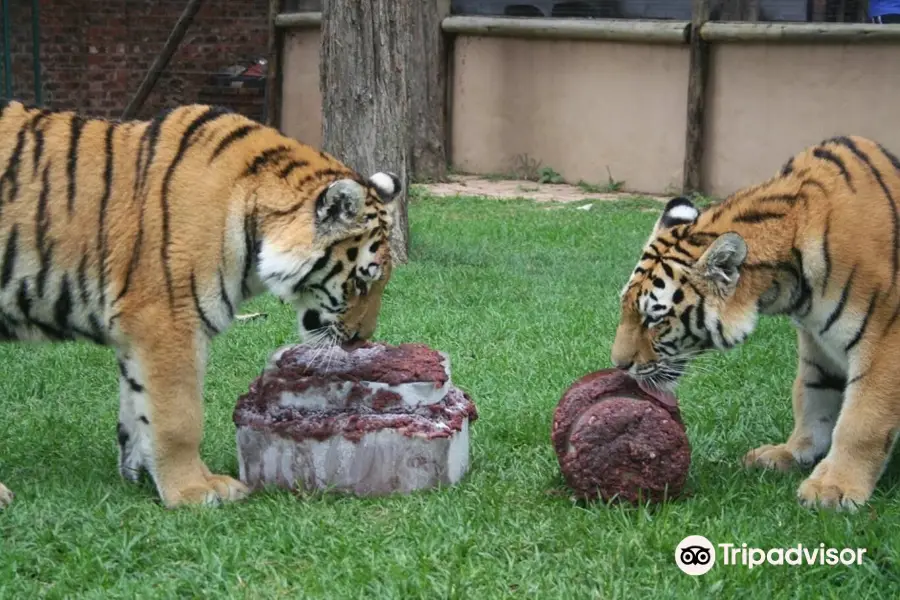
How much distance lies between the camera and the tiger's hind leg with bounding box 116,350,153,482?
3.90 metres

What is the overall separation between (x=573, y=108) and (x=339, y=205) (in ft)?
26.9

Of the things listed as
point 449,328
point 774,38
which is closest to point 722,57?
point 774,38

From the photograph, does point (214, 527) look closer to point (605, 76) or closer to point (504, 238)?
point (504, 238)

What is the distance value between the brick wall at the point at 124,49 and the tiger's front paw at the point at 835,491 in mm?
11756

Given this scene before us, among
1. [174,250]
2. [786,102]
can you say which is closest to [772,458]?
[174,250]

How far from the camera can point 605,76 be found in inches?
452

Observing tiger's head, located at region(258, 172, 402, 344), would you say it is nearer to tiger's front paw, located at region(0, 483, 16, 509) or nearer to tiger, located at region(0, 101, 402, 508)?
tiger, located at region(0, 101, 402, 508)

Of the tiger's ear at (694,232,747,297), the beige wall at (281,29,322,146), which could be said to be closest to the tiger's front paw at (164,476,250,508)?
the tiger's ear at (694,232,747,297)

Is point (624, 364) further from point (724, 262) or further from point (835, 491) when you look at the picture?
point (835, 491)

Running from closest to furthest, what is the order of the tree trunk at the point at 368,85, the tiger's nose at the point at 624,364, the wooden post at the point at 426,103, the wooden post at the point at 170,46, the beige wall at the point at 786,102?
1. the tiger's nose at the point at 624,364
2. the tree trunk at the point at 368,85
3. the beige wall at the point at 786,102
4. the wooden post at the point at 426,103
5. the wooden post at the point at 170,46

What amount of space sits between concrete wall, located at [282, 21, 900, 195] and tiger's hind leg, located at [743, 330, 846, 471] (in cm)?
617

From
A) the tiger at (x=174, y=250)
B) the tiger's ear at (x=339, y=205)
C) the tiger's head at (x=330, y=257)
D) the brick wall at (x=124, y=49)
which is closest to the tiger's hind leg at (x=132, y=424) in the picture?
the tiger at (x=174, y=250)

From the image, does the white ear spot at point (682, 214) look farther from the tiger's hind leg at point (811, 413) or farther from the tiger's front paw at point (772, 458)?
the tiger's front paw at point (772, 458)

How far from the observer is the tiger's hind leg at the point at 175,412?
12.6 feet
